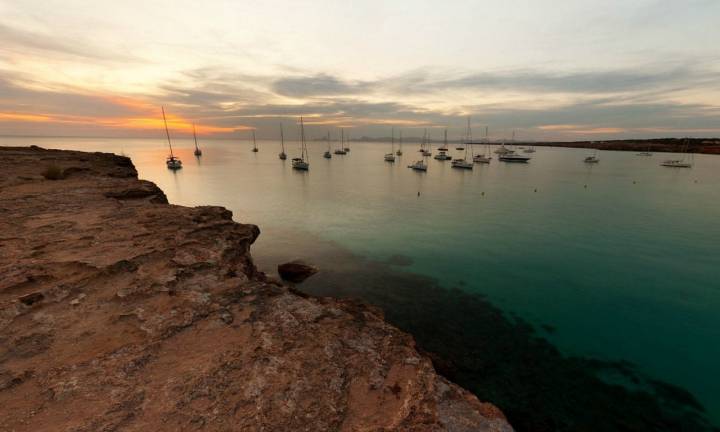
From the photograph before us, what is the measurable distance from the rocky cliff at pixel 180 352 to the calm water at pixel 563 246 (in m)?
14.2

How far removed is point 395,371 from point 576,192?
71.6 metres

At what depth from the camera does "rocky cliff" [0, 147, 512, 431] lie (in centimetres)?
512

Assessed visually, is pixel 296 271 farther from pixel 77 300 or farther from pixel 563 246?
pixel 563 246

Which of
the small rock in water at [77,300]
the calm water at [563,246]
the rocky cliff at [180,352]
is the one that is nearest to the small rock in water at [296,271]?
the calm water at [563,246]

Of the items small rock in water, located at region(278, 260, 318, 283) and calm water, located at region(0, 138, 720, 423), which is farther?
small rock in water, located at region(278, 260, 318, 283)

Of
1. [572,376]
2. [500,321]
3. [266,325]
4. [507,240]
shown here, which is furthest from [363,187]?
[266,325]

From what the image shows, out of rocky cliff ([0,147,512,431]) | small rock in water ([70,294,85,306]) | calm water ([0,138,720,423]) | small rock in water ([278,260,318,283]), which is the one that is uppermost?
small rock in water ([70,294,85,306])

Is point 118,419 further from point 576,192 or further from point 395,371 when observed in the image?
point 576,192

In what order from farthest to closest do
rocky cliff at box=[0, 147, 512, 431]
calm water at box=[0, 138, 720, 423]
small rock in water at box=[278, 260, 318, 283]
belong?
small rock in water at box=[278, 260, 318, 283] < calm water at box=[0, 138, 720, 423] < rocky cliff at box=[0, 147, 512, 431]

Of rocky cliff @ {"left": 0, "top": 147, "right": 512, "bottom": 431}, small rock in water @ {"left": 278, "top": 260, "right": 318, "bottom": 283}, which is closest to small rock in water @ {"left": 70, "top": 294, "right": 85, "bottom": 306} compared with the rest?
rocky cliff @ {"left": 0, "top": 147, "right": 512, "bottom": 431}

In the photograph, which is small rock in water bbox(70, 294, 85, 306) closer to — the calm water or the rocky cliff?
the rocky cliff

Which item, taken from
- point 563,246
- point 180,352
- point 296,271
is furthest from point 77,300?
point 563,246

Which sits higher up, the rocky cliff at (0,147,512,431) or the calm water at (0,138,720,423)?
the rocky cliff at (0,147,512,431)

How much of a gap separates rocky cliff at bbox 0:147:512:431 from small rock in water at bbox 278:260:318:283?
38.5 feet
